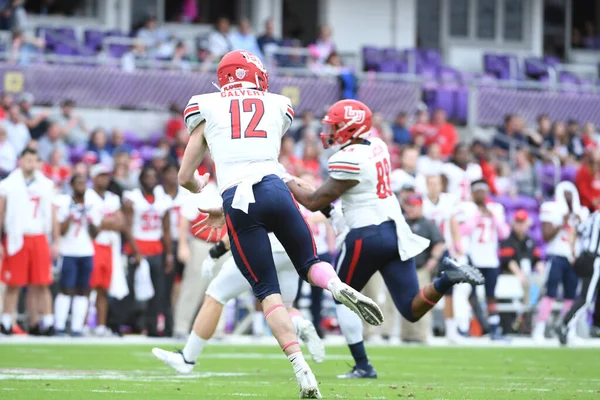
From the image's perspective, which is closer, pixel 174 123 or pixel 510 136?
pixel 174 123

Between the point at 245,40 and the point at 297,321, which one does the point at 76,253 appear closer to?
the point at 297,321

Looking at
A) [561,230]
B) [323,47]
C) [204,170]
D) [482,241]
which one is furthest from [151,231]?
[323,47]

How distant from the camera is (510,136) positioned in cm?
2177

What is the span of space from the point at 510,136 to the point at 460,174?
5.08 meters

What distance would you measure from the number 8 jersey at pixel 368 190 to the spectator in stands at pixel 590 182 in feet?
33.3

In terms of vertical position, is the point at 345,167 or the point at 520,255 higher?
the point at 345,167

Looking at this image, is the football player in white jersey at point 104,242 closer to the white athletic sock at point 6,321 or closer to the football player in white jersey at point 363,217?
the white athletic sock at point 6,321

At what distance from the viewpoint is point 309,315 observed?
1645 centimetres

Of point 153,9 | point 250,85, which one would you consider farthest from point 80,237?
point 153,9

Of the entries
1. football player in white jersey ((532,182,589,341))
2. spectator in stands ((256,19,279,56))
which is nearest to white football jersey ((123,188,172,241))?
football player in white jersey ((532,182,589,341))

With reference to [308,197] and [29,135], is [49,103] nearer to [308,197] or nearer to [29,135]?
[29,135]

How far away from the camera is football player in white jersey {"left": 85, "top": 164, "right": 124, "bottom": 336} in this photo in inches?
570

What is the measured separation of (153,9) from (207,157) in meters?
8.35

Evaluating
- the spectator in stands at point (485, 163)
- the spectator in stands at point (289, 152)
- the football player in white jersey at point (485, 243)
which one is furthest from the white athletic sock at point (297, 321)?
the spectator in stands at point (485, 163)
